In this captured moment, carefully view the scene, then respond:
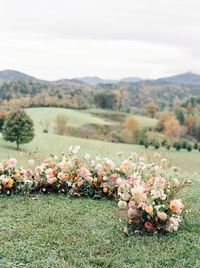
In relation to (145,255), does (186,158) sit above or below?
below

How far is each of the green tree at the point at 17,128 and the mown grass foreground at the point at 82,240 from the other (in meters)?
29.3

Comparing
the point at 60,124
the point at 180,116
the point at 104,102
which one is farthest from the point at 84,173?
the point at 104,102

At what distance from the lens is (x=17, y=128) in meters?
36.4

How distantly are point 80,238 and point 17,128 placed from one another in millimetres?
31289

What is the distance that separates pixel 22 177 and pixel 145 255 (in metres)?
3.45

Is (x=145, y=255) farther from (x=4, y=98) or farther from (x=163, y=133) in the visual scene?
(x=4, y=98)

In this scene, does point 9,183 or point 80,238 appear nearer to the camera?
point 80,238

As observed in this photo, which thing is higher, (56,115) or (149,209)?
(149,209)

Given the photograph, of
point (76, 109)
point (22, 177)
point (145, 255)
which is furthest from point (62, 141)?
point (76, 109)

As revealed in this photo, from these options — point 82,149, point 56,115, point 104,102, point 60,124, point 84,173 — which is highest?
point 84,173

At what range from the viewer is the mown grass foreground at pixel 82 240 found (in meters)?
5.24

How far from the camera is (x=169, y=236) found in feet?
19.8

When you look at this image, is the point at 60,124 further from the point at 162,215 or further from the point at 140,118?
the point at 162,215

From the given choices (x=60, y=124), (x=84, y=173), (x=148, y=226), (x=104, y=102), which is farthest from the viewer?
(x=104, y=102)
